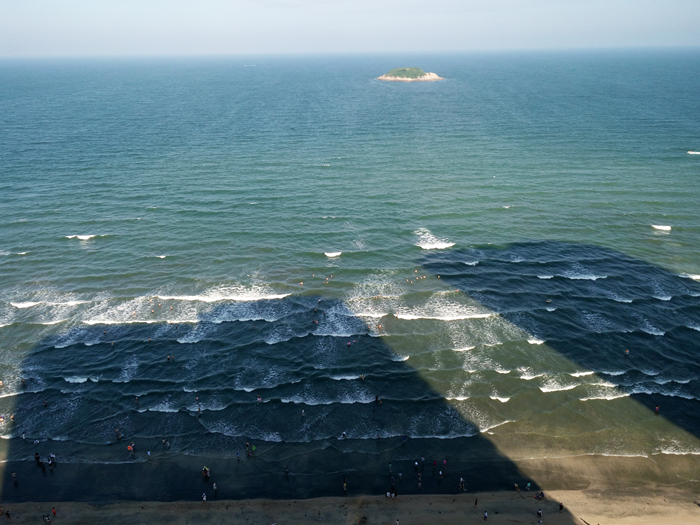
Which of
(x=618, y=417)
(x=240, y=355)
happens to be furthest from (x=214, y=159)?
(x=618, y=417)

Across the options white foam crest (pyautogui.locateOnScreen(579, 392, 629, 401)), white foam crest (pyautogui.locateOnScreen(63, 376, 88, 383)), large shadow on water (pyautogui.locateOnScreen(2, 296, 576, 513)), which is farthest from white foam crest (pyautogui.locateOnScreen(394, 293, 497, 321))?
white foam crest (pyautogui.locateOnScreen(63, 376, 88, 383))

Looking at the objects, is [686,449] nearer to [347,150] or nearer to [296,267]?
[296,267]

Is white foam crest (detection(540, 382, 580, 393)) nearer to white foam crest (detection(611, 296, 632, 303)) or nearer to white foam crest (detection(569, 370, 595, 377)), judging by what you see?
white foam crest (detection(569, 370, 595, 377))

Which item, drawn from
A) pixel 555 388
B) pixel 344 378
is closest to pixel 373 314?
pixel 344 378

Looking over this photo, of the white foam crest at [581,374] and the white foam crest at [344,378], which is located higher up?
the white foam crest at [581,374]

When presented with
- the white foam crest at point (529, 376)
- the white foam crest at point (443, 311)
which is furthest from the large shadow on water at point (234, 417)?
the white foam crest at point (529, 376)

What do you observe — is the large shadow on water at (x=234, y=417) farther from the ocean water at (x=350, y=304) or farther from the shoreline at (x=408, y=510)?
the shoreline at (x=408, y=510)
